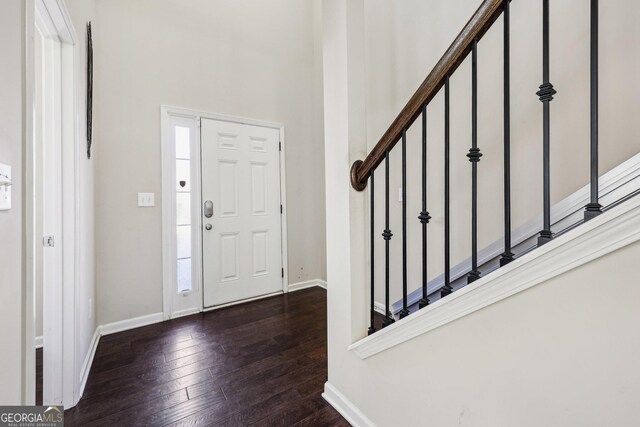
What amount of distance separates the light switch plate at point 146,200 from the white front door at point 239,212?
1.47ft

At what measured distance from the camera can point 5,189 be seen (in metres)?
0.76

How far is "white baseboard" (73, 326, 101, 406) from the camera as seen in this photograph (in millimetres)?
1536

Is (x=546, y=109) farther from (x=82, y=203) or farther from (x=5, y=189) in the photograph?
(x=82, y=203)

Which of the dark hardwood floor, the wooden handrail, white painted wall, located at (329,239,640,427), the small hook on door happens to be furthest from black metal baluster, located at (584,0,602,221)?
the small hook on door

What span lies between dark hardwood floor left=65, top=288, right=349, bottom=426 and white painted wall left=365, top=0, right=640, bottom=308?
99cm

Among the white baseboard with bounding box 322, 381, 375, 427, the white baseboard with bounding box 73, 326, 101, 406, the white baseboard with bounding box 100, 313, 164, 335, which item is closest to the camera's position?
the white baseboard with bounding box 322, 381, 375, 427

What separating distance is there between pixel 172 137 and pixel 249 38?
56.1 inches

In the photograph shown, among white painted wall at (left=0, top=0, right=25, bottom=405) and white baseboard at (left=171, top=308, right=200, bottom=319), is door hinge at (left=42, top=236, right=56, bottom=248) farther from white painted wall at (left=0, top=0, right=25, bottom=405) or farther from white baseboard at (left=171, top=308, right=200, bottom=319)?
white baseboard at (left=171, top=308, right=200, bottom=319)

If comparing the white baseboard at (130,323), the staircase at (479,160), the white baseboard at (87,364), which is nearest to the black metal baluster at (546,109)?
the staircase at (479,160)

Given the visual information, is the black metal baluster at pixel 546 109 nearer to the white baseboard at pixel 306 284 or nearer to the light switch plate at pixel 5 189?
the light switch plate at pixel 5 189

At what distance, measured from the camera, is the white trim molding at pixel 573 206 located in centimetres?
90

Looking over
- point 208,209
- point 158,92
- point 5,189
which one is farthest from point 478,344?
point 158,92

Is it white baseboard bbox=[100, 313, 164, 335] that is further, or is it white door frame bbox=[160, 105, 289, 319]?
white door frame bbox=[160, 105, 289, 319]

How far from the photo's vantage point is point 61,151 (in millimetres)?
1500
